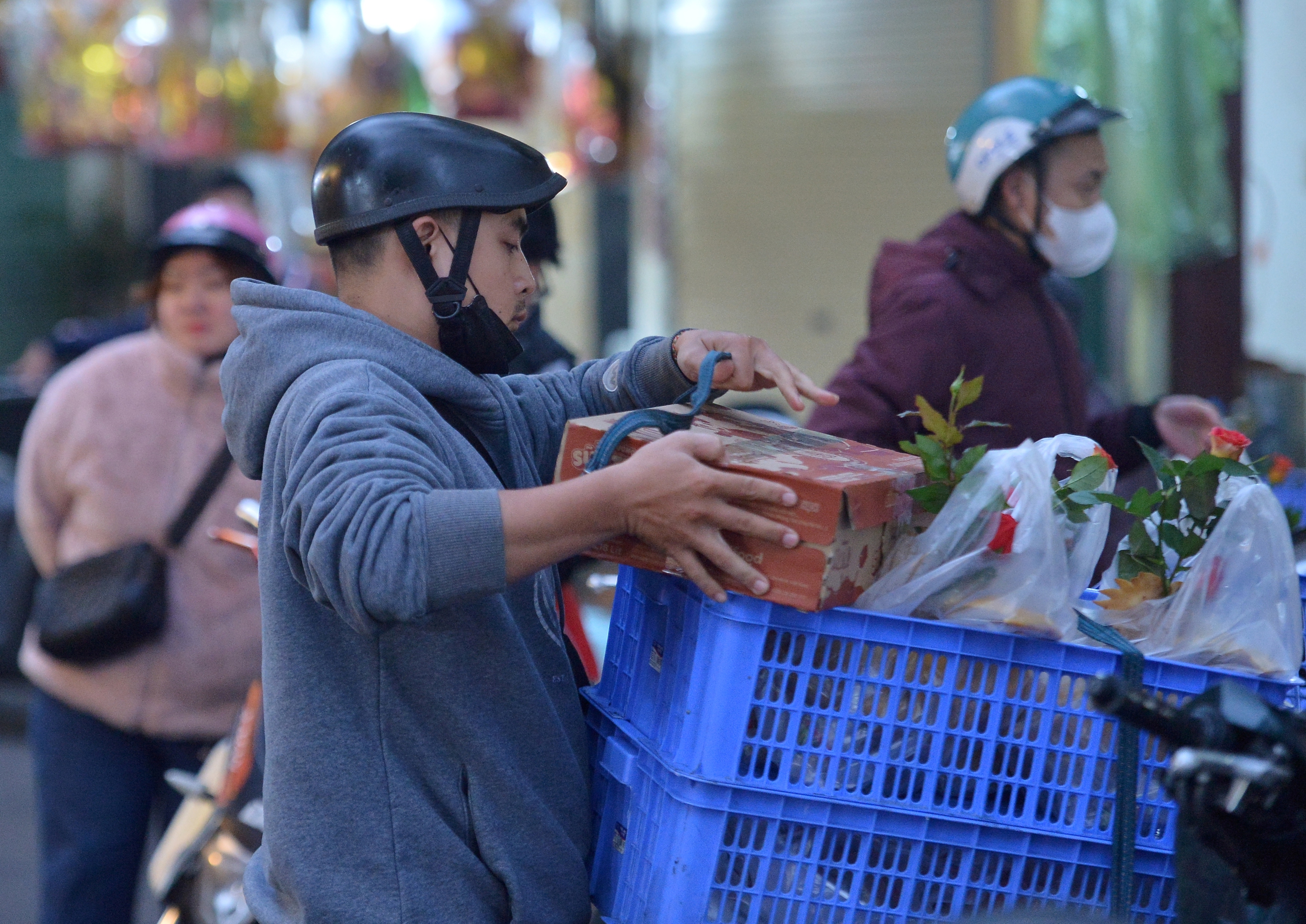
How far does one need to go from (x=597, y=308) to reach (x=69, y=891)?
5799 millimetres

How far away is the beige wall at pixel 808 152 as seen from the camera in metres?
5.98

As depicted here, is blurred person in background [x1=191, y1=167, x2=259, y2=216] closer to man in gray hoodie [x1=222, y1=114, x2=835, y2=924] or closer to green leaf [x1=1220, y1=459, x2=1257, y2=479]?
man in gray hoodie [x1=222, y1=114, x2=835, y2=924]

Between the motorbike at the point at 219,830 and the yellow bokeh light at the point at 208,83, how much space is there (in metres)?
4.70

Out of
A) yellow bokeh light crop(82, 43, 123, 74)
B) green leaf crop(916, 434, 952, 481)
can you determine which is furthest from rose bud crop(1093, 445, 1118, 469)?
yellow bokeh light crop(82, 43, 123, 74)

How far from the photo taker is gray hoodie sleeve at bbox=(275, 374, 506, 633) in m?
1.70

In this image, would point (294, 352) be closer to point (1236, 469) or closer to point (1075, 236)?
point (1236, 469)

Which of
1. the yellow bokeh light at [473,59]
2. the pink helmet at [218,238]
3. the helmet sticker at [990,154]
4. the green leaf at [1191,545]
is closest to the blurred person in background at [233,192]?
the yellow bokeh light at [473,59]

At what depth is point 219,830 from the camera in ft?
11.6

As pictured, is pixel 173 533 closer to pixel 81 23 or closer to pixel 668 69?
pixel 668 69

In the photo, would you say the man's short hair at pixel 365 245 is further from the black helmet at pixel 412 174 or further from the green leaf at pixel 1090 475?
the green leaf at pixel 1090 475

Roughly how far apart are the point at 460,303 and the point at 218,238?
7.39ft

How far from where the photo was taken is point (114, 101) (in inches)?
299

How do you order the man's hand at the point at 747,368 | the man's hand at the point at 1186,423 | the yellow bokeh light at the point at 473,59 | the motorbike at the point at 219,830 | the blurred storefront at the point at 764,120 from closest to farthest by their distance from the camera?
the man's hand at the point at 747,368 < the man's hand at the point at 1186,423 < the motorbike at the point at 219,830 < the blurred storefront at the point at 764,120 < the yellow bokeh light at the point at 473,59

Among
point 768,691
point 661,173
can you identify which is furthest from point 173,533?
point 661,173
